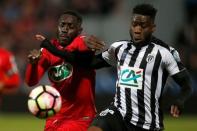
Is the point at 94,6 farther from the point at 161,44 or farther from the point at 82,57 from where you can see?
the point at 161,44

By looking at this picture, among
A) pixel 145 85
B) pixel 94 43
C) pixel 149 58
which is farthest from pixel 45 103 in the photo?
pixel 149 58

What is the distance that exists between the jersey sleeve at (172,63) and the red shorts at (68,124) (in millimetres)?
1227

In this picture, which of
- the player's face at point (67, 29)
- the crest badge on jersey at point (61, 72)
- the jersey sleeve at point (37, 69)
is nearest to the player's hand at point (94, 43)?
the player's face at point (67, 29)

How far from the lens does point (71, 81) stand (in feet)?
24.3

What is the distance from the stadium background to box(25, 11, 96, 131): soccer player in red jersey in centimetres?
705

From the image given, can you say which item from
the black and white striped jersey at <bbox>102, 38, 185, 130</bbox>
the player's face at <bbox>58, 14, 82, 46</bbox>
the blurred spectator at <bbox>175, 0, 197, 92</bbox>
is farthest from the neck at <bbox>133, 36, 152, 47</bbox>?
the blurred spectator at <bbox>175, 0, 197, 92</bbox>

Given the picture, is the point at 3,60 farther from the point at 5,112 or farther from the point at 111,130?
the point at 5,112

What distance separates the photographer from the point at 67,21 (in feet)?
24.3

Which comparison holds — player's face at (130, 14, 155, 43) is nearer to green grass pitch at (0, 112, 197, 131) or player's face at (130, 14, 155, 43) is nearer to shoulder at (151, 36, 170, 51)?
shoulder at (151, 36, 170, 51)

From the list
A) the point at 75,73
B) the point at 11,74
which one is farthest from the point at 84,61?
the point at 11,74

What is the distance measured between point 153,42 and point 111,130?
40.4 inches

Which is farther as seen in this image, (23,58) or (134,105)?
(23,58)

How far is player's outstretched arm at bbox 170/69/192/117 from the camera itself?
20.3 ft

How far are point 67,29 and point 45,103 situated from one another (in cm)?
93
